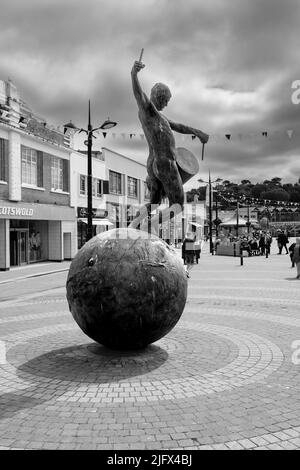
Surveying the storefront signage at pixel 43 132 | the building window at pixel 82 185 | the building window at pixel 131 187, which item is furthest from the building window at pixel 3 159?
the building window at pixel 131 187

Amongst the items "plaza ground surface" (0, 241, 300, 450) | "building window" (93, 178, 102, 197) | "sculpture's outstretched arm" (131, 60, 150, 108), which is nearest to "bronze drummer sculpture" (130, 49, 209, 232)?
"sculpture's outstretched arm" (131, 60, 150, 108)

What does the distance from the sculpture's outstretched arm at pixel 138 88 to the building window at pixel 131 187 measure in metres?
33.8

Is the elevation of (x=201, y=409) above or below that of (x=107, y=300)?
below

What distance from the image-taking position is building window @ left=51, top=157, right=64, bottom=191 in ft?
89.5

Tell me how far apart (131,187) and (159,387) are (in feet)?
122

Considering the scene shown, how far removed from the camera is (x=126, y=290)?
545 centimetres

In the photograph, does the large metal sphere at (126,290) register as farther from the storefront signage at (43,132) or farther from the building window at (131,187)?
the building window at (131,187)

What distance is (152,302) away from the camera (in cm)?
553

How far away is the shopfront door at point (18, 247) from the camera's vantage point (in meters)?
24.7

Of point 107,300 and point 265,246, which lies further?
point 265,246

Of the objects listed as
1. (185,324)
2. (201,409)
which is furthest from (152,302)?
(185,324)
